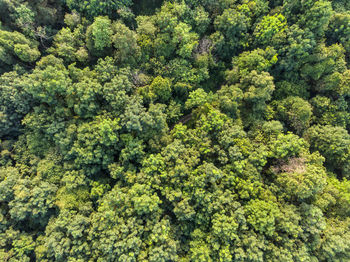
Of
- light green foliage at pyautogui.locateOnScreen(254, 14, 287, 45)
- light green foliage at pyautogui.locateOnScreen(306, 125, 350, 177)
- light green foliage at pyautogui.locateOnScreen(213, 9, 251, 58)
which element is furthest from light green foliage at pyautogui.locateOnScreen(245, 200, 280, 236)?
light green foliage at pyautogui.locateOnScreen(213, 9, 251, 58)

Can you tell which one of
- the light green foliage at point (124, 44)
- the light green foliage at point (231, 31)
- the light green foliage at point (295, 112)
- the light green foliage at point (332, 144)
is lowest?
the light green foliage at point (332, 144)

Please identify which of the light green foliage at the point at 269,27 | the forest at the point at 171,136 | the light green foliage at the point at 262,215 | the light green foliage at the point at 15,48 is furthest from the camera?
the light green foliage at the point at 269,27

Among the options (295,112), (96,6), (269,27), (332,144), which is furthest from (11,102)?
(332,144)

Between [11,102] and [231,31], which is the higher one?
[231,31]

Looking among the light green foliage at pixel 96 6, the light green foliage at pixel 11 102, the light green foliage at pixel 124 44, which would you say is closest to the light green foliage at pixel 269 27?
the light green foliage at pixel 124 44

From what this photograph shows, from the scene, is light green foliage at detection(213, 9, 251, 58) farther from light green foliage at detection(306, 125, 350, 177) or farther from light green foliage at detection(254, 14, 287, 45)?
light green foliage at detection(306, 125, 350, 177)

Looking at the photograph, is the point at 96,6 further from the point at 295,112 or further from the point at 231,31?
the point at 295,112

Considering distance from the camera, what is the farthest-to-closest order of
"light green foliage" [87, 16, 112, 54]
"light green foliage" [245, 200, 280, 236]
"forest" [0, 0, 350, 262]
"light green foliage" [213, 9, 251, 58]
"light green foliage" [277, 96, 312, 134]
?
"light green foliage" [213, 9, 251, 58]
"light green foliage" [277, 96, 312, 134]
"light green foliage" [87, 16, 112, 54]
"forest" [0, 0, 350, 262]
"light green foliage" [245, 200, 280, 236]

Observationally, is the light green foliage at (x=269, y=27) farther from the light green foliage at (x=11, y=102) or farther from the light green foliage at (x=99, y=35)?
the light green foliage at (x=11, y=102)

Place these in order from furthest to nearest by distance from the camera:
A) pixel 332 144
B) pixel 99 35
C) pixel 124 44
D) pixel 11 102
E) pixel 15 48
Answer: pixel 11 102, pixel 332 144, pixel 124 44, pixel 99 35, pixel 15 48
